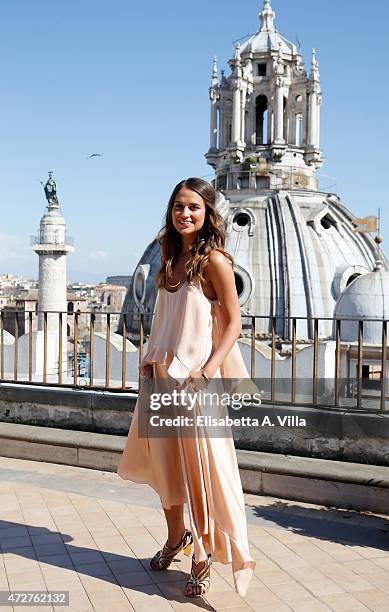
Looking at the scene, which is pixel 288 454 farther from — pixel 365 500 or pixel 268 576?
pixel 268 576

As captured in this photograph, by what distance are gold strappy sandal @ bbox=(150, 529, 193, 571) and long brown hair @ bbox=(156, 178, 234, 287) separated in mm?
1301

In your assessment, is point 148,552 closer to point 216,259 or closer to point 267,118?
point 216,259

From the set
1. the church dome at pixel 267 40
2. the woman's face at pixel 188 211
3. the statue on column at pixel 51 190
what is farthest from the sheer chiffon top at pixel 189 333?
the church dome at pixel 267 40

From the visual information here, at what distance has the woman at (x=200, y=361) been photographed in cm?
323

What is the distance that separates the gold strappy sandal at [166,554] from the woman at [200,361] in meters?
0.21

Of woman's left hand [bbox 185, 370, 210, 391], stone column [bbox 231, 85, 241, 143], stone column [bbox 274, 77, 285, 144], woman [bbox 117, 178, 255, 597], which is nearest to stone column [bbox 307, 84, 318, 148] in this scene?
stone column [bbox 274, 77, 285, 144]

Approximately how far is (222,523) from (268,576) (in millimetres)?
484

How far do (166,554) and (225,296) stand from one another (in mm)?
1330

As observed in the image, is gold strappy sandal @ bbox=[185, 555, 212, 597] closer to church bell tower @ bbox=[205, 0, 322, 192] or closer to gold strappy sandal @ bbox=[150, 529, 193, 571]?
gold strappy sandal @ bbox=[150, 529, 193, 571]

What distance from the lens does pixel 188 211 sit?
10.9 feet

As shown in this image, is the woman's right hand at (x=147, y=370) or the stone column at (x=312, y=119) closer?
the woman's right hand at (x=147, y=370)

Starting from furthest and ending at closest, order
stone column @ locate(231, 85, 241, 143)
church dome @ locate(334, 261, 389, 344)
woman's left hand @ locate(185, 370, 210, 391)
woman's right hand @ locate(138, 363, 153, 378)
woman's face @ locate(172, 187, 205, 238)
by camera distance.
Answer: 1. stone column @ locate(231, 85, 241, 143)
2. church dome @ locate(334, 261, 389, 344)
3. woman's right hand @ locate(138, 363, 153, 378)
4. woman's face @ locate(172, 187, 205, 238)
5. woman's left hand @ locate(185, 370, 210, 391)

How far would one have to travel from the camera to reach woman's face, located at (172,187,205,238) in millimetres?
3314

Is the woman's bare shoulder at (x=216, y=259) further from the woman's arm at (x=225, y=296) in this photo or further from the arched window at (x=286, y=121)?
the arched window at (x=286, y=121)
